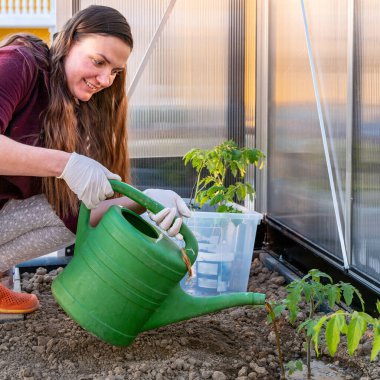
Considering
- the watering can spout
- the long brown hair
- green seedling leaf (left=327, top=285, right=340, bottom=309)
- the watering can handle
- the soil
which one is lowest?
the soil

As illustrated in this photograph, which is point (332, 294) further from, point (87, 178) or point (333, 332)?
point (87, 178)

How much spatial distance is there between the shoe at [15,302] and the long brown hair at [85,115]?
0.34 metres

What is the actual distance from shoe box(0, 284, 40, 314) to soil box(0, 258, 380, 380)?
3 centimetres

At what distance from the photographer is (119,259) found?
1631 mm

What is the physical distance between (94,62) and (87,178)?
1.03 ft

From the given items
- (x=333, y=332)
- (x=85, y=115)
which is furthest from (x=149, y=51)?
(x=333, y=332)

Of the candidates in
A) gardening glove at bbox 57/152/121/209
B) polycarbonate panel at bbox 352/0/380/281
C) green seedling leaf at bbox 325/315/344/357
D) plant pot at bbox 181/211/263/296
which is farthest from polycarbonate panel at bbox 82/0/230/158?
green seedling leaf at bbox 325/315/344/357

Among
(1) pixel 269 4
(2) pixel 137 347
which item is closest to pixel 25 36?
(2) pixel 137 347

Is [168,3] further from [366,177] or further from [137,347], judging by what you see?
[137,347]

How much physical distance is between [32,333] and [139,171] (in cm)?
132

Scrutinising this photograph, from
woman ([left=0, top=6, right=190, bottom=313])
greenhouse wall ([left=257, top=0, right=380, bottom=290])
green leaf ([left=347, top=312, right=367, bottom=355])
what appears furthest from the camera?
greenhouse wall ([left=257, top=0, right=380, bottom=290])

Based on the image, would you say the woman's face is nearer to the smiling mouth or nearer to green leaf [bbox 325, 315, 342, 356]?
the smiling mouth

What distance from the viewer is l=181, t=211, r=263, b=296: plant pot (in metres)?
2.44

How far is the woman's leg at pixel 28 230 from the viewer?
6.71 feet
